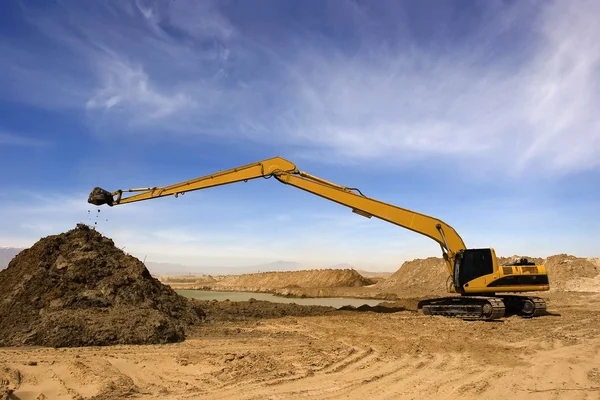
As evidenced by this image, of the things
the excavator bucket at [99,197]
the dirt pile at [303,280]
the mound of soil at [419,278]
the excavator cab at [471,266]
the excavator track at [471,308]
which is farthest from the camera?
the dirt pile at [303,280]

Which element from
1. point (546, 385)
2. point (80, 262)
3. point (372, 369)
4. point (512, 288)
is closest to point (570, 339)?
point (512, 288)

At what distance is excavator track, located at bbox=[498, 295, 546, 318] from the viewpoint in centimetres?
1366

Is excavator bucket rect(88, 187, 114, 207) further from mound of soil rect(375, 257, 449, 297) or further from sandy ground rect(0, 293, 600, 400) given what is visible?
mound of soil rect(375, 257, 449, 297)

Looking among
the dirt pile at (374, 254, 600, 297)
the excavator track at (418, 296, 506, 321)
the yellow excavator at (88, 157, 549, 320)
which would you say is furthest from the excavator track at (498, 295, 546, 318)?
the dirt pile at (374, 254, 600, 297)

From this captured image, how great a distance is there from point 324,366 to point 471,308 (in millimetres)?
8141

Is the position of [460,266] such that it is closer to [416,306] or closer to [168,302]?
[416,306]

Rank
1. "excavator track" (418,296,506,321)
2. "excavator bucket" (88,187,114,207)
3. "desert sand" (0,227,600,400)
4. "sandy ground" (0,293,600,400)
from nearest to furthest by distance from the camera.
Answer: "sandy ground" (0,293,600,400)
"desert sand" (0,227,600,400)
"excavator bucket" (88,187,114,207)
"excavator track" (418,296,506,321)

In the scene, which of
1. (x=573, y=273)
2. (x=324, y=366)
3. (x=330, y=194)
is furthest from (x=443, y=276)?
(x=324, y=366)

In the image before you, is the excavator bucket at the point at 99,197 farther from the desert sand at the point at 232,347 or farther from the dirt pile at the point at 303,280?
the dirt pile at the point at 303,280

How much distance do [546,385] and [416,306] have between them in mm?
11970

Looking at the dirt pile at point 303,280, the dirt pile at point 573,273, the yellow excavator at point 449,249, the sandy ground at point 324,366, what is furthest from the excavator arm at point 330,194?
the dirt pile at point 303,280

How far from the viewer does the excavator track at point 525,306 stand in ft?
44.8

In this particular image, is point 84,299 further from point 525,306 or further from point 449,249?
point 525,306

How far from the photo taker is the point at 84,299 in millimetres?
10109
